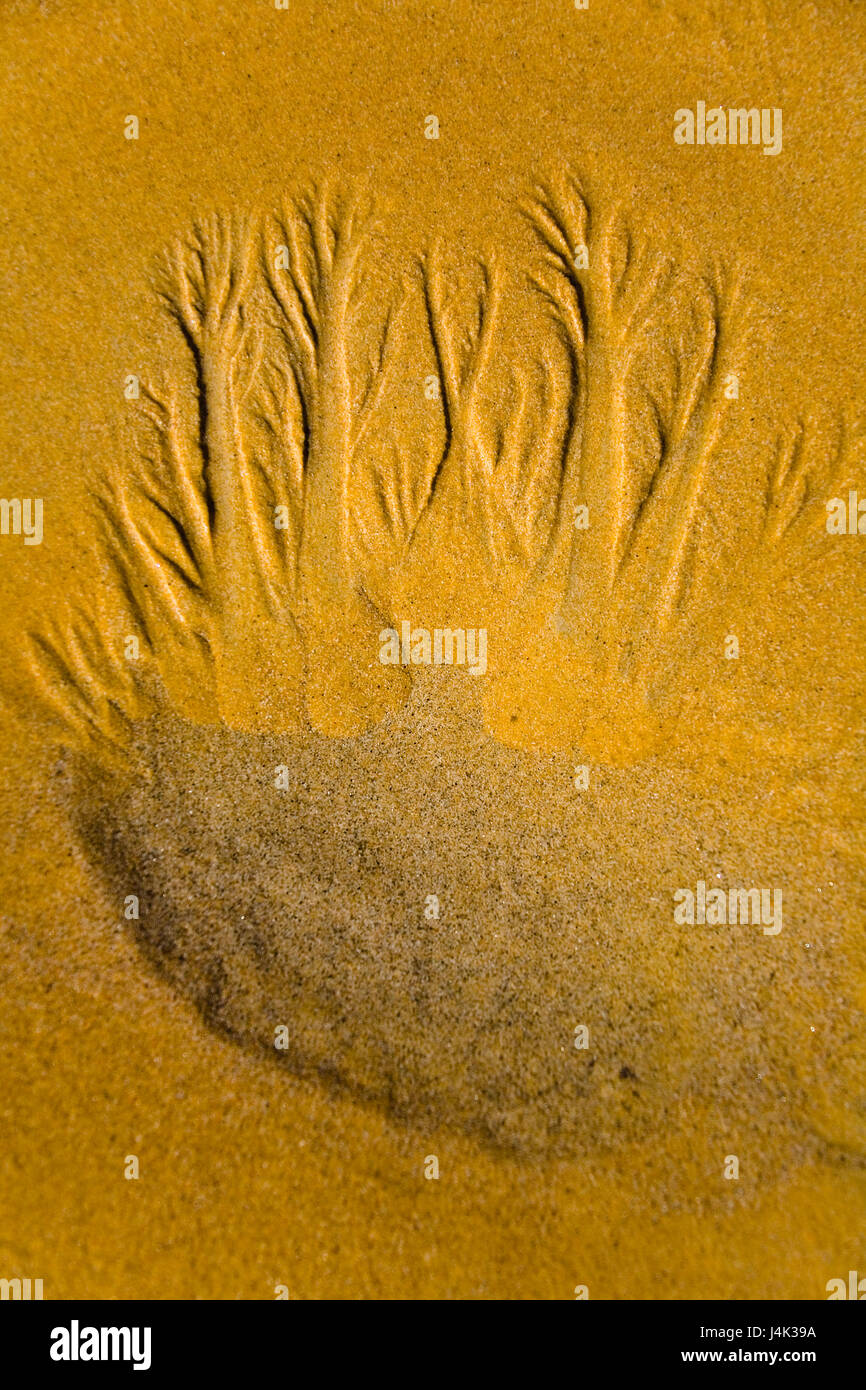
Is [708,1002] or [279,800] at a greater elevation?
[279,800]

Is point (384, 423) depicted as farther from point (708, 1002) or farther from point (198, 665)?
point (708, 1002)

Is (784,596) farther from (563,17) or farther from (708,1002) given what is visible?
(563,17)

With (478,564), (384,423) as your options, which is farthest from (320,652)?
(384,423)

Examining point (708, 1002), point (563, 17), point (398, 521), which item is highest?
point (563, 17)

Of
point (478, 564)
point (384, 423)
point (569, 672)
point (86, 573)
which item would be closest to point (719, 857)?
point (569, 672)

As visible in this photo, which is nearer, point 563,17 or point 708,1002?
point 708,1002

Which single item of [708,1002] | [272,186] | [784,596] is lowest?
[708,1002]
